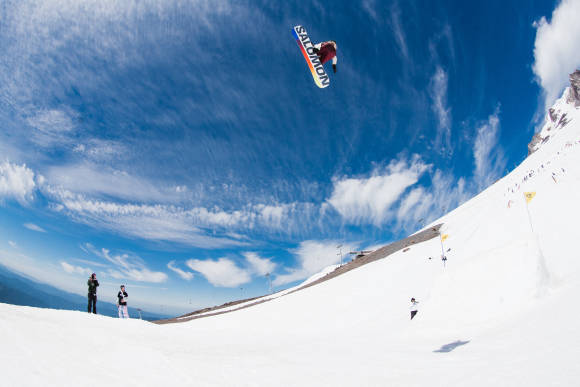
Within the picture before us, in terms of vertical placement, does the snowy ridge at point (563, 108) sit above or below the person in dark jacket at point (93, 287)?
above

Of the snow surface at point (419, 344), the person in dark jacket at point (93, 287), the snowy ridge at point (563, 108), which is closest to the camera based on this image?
the snow surface at point (419, 344)

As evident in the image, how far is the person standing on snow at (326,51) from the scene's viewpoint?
15748 mm

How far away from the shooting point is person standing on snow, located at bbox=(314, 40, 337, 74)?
1575 cm

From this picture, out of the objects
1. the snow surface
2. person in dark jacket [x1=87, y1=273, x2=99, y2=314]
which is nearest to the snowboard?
the snow surface

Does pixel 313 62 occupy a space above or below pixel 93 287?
above

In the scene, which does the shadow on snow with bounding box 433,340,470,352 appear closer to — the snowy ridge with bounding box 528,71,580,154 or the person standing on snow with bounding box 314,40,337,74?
the person standing on snow with bounding box 314,40,337,74

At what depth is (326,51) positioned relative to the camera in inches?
630

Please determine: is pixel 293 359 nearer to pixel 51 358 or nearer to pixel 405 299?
pixel 51 358

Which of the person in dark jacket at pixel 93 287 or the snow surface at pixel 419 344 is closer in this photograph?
the snow surface at pixel 419 344

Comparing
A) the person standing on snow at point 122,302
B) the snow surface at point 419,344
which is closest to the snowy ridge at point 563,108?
the snow surface at point 419,344

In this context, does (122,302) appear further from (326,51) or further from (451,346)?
(326,51)

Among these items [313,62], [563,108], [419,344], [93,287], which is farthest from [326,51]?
[563,108]

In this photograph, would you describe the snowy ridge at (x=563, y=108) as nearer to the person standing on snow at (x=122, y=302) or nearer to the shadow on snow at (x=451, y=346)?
the shadow on snow at (x=451, y=346)

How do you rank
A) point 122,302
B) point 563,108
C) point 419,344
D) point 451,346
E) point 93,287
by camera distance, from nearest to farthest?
1. point 451,346
2. point 419,344
3. point 93,287
4. point 122,302
5. point 563,108
